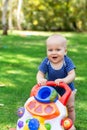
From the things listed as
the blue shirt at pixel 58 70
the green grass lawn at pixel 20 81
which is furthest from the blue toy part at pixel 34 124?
the green grass lawn at pixel 20 81

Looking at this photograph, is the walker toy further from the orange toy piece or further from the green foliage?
the green foliage

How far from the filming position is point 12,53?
13.3 m

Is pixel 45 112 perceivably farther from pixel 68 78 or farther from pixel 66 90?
pixel 68 78

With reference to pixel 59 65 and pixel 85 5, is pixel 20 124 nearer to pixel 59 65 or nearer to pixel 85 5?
pixel 59 65

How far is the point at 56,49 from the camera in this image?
4.66 meters

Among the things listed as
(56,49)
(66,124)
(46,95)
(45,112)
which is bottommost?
(66,124)

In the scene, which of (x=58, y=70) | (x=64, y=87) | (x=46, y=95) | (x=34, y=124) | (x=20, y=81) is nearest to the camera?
(x=34, y=124)

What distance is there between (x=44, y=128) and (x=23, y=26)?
28.3 m

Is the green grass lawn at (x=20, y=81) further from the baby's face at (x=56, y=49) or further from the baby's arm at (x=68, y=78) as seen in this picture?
the baby's face at (x=56, y=49)

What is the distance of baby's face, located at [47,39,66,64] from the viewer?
15.2 feet

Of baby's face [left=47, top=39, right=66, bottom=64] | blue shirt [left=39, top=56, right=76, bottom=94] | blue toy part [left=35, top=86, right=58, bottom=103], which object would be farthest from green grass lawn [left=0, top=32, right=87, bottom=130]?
baby's face [left=47, top=39, right=66, bottom=64]

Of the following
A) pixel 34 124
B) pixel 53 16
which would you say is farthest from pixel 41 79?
pixel 53 16

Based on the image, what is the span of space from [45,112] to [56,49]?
2.32 feet

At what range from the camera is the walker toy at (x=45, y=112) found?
14.2 ft
